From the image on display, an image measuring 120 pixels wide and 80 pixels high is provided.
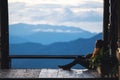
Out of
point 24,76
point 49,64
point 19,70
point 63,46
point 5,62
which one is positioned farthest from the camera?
point 63,46

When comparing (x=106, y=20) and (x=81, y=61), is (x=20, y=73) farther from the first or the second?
(x=106, y=20)

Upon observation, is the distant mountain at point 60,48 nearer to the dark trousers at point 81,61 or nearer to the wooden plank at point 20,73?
the dark trousers at point 81,61

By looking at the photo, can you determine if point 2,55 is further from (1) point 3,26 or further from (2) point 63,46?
(2) point 63,46

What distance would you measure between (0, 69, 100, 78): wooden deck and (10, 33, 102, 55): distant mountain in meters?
2.48

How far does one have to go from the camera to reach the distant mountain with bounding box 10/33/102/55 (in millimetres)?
14227

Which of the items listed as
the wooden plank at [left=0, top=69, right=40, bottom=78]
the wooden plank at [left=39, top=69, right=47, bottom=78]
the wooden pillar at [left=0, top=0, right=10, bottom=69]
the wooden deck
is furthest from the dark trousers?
the wooden pillar at [left=0, top=0, right=10, bottom=69]

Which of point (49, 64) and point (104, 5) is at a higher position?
point (104, 5)

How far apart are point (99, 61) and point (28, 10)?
193 inches

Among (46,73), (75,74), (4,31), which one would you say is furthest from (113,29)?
(4,31)

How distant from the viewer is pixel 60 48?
1483 centimetres

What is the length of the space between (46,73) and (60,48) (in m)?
3.83

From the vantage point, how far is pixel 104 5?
41.4 feet

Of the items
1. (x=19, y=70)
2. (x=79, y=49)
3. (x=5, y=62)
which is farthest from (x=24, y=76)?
(x=79, y=49)

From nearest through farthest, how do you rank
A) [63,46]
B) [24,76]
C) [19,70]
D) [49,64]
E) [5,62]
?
[24,76]
[19,70]
[5,62]
[49,64]
[63,46]
